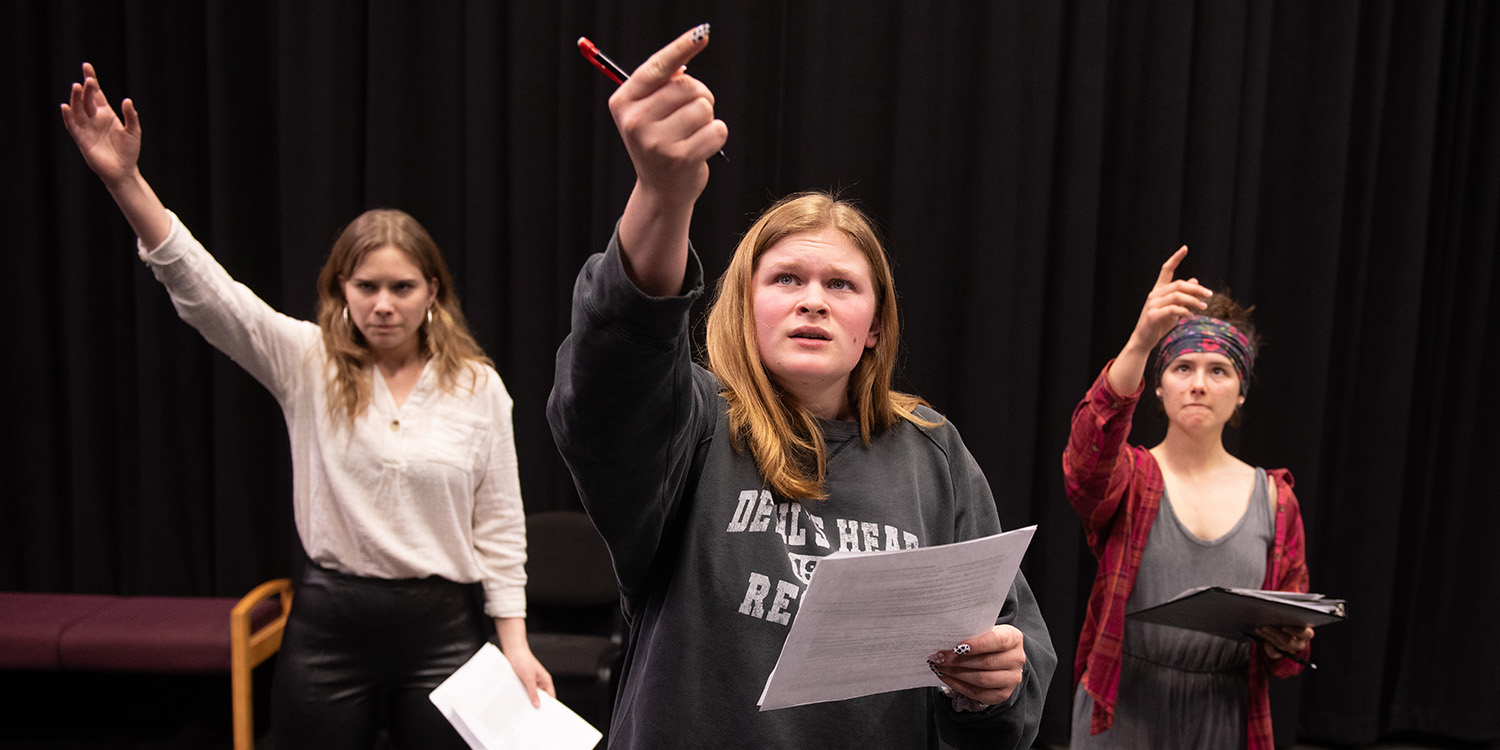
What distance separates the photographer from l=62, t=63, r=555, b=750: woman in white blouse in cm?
175

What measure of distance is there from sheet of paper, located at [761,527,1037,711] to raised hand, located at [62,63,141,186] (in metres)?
1.43

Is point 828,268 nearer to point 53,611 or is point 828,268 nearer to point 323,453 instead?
point 323,453

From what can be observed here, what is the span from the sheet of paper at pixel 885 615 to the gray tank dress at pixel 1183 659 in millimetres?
1202

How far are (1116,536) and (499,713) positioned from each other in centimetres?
139

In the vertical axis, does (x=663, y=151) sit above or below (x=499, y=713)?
above

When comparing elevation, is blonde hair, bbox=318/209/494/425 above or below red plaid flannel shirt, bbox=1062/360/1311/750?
above

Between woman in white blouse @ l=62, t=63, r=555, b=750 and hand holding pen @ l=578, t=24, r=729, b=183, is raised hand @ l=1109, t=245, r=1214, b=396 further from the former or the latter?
woman in white blouse @ l=62, t=63, r=555, b=750

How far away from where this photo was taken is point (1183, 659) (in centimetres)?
186

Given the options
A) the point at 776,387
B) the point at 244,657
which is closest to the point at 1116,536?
the point at 776,387

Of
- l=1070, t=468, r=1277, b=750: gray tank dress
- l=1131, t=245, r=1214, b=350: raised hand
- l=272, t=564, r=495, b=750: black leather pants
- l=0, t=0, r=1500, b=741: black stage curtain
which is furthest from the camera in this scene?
l=0, t=0, r=1500, b=741: black stage curtain

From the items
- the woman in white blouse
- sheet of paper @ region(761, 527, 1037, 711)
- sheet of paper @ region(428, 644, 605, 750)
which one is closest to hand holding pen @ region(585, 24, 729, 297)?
sheet of paper @ region(761, 527, 1037, 711)

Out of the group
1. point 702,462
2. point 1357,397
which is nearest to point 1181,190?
point 1357,397

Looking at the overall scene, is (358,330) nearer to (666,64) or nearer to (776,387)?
(776,387)

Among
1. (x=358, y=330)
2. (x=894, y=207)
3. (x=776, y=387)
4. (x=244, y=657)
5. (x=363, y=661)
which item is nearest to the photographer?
(x=776, y=387)
